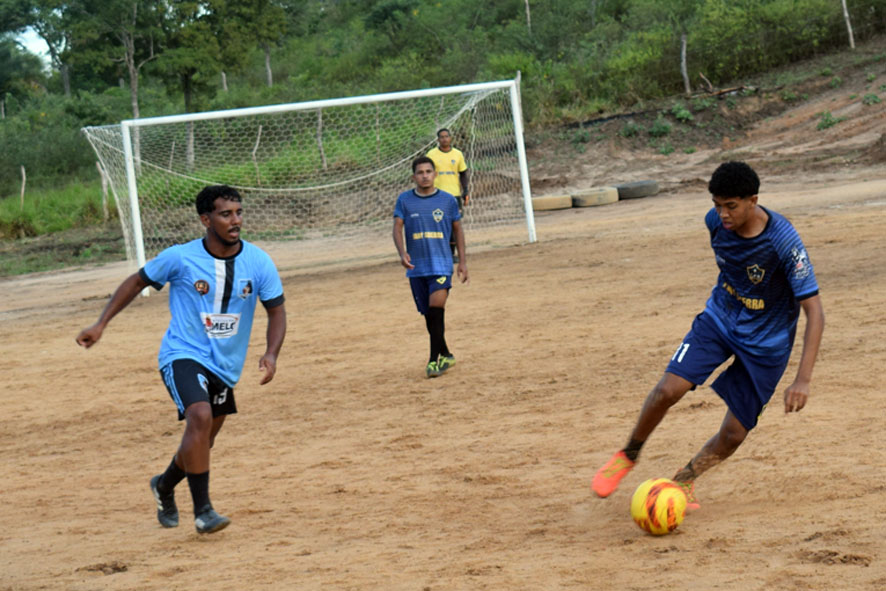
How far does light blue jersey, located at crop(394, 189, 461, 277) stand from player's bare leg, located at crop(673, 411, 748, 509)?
4.20 m

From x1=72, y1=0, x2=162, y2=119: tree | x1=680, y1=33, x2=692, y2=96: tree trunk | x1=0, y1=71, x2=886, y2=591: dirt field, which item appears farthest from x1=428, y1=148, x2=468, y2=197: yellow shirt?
x1=72, y1=0, x2=162, y2=119: tree

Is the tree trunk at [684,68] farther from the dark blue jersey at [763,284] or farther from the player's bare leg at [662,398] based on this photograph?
the player's bare leg at [662,398]

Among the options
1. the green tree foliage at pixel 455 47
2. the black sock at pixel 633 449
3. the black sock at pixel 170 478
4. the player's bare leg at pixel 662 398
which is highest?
the green tree foliage at pixel 455 47

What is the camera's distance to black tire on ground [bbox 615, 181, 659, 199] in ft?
70.2

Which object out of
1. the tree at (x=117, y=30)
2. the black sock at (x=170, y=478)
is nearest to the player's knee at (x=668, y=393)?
the black sock at (x=170, y=478)

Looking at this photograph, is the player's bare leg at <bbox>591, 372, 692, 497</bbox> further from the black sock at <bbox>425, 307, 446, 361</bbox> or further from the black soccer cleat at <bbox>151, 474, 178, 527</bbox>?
the black sock at <bbox>425, 307, 446, 361</bbox>

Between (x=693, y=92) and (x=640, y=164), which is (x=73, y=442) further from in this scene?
(x=693, y=92)

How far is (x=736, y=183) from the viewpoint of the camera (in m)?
4.37

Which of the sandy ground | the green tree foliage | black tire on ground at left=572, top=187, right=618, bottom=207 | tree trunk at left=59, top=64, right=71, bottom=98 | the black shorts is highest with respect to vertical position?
tree trunk at left=59, top=64, right=71, bottom=98

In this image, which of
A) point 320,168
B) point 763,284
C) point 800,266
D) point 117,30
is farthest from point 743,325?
point 117,30

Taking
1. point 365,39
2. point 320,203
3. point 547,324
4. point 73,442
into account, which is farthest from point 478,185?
point 365,39

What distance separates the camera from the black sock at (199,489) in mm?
5051

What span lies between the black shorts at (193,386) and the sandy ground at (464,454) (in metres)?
0.70

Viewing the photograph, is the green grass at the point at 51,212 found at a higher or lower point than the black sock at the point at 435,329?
higher
